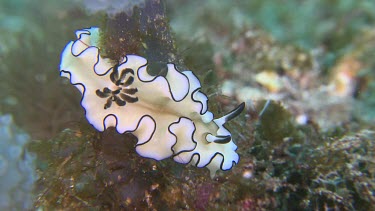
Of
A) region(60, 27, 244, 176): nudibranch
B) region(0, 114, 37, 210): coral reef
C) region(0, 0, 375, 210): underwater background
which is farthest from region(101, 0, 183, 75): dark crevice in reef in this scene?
region(0, 114, 37, 210): coral reef

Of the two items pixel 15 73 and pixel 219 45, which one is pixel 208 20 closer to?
pixel 219 45

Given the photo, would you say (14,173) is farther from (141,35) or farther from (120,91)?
(141,35)

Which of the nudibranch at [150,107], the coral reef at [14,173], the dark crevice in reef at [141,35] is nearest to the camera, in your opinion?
the nudibranch at [150,107]

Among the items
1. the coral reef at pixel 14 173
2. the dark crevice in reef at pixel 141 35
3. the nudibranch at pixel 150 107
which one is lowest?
the coral reef at pixel 14 173

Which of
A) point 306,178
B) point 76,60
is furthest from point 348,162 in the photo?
point 76,60

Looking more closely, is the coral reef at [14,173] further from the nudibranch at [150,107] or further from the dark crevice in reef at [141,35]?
the dark crevice in reef at [141,35]

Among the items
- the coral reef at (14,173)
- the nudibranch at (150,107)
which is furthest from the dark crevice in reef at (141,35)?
the coral reef at (14,173)

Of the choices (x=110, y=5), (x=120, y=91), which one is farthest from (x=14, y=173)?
(x=110, y=5)
